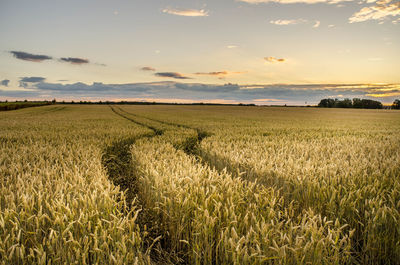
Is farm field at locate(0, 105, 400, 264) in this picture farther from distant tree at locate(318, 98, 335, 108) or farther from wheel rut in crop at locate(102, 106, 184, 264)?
distant tree at locate(318, 98, 335, 108)

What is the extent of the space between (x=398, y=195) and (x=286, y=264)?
2650 mm

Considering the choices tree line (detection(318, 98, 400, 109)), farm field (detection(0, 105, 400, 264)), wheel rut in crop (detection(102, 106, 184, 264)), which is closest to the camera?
farm field (detection(0, 105, 400, 264))

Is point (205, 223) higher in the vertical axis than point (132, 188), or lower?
higher

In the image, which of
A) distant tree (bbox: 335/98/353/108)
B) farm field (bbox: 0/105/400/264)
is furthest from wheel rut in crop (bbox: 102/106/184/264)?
distant tree (bbox: 335/98/353/108)

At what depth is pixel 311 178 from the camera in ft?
13.4

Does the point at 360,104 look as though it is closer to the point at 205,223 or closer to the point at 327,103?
the point at 327,103

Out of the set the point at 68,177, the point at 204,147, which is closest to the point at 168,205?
the point at 68,177

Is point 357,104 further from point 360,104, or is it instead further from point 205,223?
point 205,223

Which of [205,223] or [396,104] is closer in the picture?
[205,223]

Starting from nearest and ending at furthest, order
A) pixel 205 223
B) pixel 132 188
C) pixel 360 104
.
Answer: pixel 205 223 → pixel 132 188 → pixel 360 104

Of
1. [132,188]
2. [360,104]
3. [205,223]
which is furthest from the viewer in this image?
[360,104]

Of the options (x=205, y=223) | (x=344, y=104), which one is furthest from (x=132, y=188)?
(x=344, y=104)

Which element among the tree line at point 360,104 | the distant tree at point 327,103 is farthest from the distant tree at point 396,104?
the distant tree at point 327,103

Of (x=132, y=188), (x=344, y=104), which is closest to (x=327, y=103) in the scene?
(x=344, y=104)
